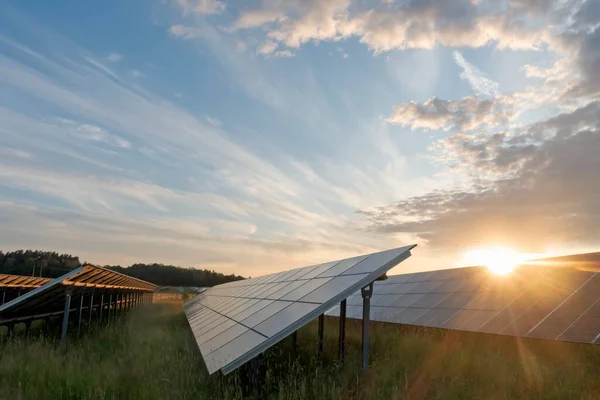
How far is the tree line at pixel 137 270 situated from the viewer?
12875 cm

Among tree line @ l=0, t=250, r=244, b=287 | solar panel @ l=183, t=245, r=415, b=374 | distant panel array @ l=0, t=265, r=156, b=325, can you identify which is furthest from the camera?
tree line @ l=0, t=250, r=244, b=287

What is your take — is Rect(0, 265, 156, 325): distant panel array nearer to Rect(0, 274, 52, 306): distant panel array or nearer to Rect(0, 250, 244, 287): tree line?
Rect(0, 274, 52, 306): distant panel array

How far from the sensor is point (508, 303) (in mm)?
15992

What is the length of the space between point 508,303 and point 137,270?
149 metres

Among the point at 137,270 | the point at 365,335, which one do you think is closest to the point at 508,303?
the point at 365,335

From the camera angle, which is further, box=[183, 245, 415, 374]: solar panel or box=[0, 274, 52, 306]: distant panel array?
box=[0, 274, 52, 306]: distant panel array

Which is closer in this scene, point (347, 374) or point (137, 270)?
point (347, 374)

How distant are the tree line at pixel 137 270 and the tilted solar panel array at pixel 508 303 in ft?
392

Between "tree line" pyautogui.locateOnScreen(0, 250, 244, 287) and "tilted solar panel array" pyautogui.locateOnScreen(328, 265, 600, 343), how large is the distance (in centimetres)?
11936

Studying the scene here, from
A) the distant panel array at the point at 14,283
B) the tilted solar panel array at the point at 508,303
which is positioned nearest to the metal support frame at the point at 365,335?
the tilted solar panel array at the point at 508,303

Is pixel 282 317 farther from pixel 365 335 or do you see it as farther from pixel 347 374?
pixel 365 335

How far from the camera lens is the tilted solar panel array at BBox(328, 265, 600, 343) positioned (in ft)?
43.0

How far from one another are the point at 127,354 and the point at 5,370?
3628 millimetres

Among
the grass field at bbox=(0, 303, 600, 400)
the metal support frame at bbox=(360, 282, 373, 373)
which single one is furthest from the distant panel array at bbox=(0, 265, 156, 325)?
the metal support frame at bbox=(360, 282, 373, 373)
